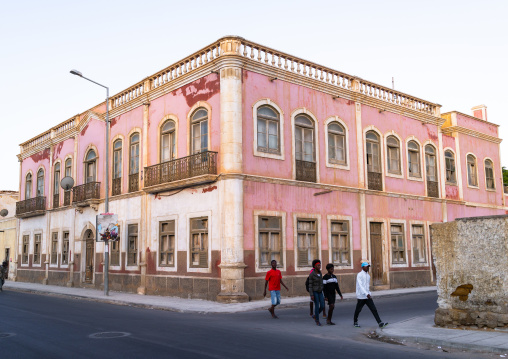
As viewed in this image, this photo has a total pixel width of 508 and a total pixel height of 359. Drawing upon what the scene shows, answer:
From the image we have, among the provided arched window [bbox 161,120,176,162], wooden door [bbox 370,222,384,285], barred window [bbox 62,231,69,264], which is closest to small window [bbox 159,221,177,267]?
arched window [bbox 161,120,176,162]

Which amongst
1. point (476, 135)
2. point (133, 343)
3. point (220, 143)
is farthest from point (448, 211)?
point (133, 343)

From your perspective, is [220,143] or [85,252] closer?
[220,143]

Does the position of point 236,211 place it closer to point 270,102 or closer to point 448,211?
point 270,102

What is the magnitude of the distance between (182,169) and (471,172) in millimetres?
19790

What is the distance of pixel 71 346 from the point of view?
8797 mm

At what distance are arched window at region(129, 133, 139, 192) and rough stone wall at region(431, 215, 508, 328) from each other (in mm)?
16355

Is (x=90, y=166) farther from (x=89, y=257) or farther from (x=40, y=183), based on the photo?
(x=40, y=183)

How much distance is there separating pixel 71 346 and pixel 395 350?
584 cm

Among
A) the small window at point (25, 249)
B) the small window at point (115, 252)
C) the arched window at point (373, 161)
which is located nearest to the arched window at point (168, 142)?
the small window at point (115, 252)

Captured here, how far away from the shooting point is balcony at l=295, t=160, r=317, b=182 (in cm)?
2131

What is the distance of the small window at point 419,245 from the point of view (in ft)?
85.4

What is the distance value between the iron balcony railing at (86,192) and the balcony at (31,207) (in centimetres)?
571

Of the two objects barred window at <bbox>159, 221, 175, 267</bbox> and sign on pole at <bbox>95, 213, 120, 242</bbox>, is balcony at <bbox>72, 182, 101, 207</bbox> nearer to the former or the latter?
sign on pole at <bbox>95, 213, 120, 242</bbox>

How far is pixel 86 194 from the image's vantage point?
27.4 meters
